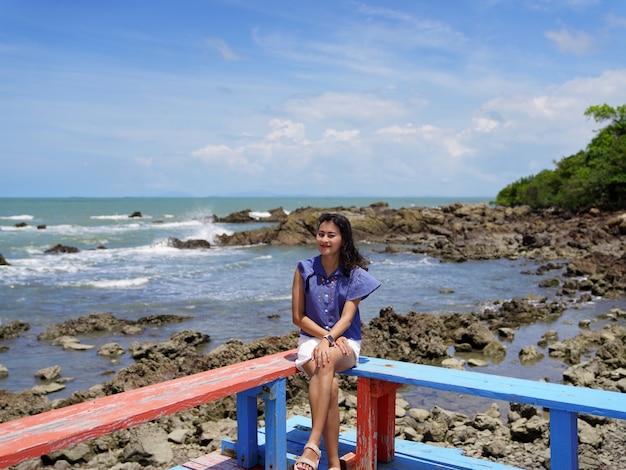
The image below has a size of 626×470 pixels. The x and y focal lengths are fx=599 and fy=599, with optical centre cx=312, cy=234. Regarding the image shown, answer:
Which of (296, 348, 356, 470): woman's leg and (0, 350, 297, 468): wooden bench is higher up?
(0, 350, 297, 468): wooden bench

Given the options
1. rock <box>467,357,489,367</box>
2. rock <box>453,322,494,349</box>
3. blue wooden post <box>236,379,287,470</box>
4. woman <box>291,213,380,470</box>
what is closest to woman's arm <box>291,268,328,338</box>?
woman <box>291,213,380,470</box>

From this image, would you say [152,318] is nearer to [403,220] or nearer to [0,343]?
[0,343]

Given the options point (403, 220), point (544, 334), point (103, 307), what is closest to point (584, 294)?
point (544, 334)

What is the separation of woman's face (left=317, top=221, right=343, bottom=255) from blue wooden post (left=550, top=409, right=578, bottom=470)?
1.73 m

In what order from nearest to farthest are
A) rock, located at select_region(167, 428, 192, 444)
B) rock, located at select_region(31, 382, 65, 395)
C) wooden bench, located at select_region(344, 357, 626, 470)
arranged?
1. wooden bench, located at select_region(344, 357, 626, 470)
2. rock, located at select_region(167, 428, 192, 444)
3. rock, located at select_region(31, 382, 65, 395)

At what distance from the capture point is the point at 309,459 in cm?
358

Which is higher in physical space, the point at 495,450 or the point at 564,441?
the point at 564,441

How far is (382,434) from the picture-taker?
419 centimetres

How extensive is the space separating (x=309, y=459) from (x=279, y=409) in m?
0.36

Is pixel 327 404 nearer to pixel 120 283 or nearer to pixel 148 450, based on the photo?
pixel 148 450

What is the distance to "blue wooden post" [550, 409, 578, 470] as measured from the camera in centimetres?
326

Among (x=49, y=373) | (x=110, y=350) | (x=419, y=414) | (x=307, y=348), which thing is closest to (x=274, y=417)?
(x=307, y=348)

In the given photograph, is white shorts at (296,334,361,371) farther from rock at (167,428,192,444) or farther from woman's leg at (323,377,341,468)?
rock at (167,428,192,444)

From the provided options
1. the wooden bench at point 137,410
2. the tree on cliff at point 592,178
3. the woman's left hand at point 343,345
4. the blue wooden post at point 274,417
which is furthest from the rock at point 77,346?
the tree on cliff at point 592,178
